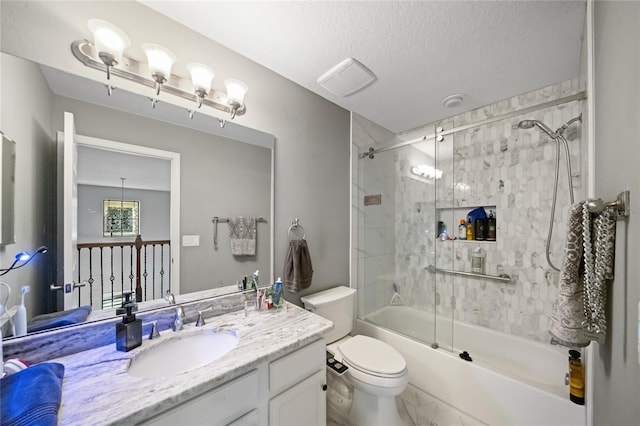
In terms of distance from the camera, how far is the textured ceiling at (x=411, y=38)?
3.58ft

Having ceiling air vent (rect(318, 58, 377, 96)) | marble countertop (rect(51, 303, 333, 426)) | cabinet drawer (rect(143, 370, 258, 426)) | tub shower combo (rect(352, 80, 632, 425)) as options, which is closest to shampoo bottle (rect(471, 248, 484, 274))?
tub shower combo (rect(352, 80, 632, 425))

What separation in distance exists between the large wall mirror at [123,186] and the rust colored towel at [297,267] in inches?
8.1

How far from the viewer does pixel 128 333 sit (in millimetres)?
924

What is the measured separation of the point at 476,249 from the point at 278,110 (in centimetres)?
206

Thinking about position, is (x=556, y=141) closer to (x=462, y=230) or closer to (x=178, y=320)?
(x=462, y=230)

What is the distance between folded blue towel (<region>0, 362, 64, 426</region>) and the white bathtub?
1938 mm

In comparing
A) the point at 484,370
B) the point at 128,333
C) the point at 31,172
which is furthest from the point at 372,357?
the point at 31,172

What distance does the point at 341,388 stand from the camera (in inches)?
63.2

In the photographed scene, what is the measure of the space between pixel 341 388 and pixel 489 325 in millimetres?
1379

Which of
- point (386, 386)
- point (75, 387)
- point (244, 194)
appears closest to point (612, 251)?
point (386, 386)

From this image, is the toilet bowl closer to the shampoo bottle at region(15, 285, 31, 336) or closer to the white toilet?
the white toilet

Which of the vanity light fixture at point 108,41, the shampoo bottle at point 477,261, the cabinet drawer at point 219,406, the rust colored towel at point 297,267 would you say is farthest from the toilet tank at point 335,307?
the vanity light fixture at point 108,41

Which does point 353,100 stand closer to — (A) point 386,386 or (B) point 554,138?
(B) point 554,138

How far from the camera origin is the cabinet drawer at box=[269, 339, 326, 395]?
0.96 metres
